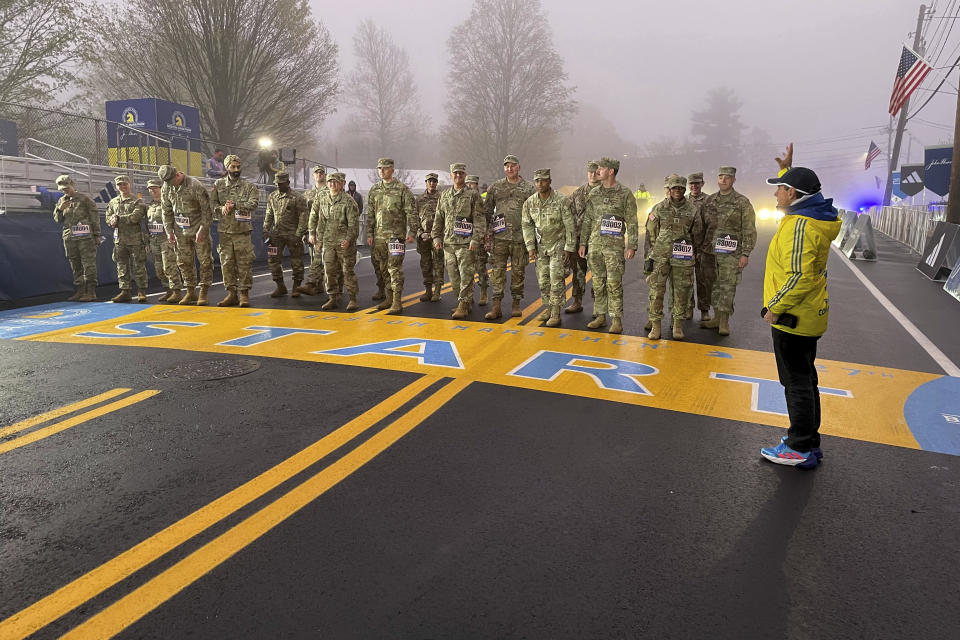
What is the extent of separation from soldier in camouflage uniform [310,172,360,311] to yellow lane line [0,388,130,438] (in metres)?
4.47

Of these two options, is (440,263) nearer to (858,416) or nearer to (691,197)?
(691,197)

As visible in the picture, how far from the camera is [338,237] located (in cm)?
959

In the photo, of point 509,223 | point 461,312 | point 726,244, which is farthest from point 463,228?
point 726,244

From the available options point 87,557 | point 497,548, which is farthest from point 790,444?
point 87,557

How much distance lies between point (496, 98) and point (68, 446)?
45.4 meters

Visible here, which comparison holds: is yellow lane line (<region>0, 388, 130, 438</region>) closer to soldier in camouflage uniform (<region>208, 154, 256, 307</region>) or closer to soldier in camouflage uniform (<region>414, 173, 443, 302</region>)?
soldier in camouflage uniform (<region>208, 154, 256, 307</region>)

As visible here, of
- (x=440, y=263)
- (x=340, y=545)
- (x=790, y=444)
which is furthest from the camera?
(x=440, y=263)

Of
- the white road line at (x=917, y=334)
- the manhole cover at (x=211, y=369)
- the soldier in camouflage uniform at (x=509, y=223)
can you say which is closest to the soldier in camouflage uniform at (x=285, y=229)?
the soldier in camouflage uniform at (x=509, y=223)

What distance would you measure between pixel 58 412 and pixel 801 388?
5.29m

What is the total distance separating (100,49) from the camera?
2470cm

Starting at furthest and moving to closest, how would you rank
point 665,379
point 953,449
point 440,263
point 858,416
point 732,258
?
point 440,263, point 732,258, point 665,379, point 858,416, point 953,449

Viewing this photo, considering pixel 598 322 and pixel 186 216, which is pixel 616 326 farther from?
pixel 186 216

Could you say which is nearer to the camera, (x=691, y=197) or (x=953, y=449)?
(x=953, y=449)

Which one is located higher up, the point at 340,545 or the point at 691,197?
the point at 691,197
